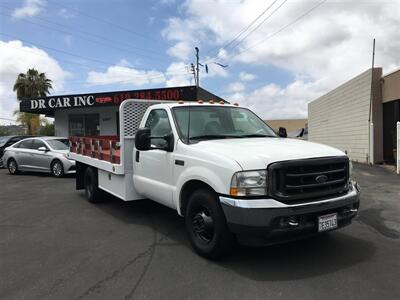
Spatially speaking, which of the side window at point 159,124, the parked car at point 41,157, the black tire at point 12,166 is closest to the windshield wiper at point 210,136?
the side window at point 159,124

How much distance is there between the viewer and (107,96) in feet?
72.8

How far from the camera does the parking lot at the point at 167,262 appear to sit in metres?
3.96

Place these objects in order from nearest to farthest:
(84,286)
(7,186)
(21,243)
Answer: (84,286)
(21,243)
(7,186)

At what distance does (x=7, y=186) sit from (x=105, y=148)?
18.9ft

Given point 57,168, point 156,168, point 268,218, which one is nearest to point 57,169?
point 57,168

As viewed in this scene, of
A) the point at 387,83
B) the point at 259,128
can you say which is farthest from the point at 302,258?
the point at 387,83

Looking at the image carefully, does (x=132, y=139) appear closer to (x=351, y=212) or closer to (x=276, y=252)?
(x=276, y=252)

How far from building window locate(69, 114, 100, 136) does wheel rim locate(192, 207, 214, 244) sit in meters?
21.2

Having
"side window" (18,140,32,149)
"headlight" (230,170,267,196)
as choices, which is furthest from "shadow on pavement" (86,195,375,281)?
"side window" (18,140,32,149)

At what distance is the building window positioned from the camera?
2517 cm

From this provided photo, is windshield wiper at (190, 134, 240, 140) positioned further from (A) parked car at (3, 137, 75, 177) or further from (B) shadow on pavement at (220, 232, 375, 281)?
(A) parked car at (3, 137, 75, 177)

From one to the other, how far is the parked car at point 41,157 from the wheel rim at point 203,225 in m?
9.59

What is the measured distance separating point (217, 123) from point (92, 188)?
3.88 m

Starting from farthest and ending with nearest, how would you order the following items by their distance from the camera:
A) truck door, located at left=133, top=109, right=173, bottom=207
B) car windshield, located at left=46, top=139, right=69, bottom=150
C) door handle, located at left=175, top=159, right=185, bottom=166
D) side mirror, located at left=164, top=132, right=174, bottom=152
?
car windshield, located at left=46, top=139, right=69, bottom=150 < truck door, located at left=133, top=109, right=173, bottom=207 < side mirror, located at left=164, top=132, right=174, bottom=152 < door handle, located at left=175, top=159, right=185, bottom=166
